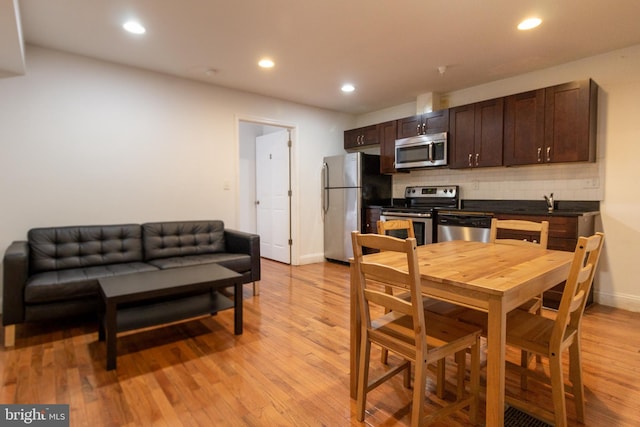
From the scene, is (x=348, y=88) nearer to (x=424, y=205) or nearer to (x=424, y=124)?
(x=424, y=124)

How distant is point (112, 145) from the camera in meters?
3.56

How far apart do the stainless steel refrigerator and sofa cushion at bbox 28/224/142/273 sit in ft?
8.99

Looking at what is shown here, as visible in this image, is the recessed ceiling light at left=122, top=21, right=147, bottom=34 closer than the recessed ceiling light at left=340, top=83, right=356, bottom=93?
Yes

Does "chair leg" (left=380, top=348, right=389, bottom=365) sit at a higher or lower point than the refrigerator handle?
lower

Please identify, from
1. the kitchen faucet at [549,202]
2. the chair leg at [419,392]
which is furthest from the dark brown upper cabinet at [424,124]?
the chair leg at [419,392]

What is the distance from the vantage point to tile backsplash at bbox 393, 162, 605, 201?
11.2 ft

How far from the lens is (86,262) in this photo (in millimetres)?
3146

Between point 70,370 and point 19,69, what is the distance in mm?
2619

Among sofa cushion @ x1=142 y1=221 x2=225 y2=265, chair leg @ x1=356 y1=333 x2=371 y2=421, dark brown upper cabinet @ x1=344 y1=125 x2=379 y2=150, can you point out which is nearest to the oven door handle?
dark brown upper cabinet @ x1=344 y1=125 x2=379 y2=150

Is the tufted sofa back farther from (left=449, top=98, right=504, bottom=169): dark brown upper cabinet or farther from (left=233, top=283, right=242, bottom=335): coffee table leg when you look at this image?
(left=449, top=98, right=504, bottom=169): dark brown upper cabinet

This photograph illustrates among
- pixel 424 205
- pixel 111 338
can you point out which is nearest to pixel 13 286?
pixel 111 338

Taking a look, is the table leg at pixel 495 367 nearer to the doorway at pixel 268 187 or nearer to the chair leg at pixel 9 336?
the chair leg at pixel 9 336

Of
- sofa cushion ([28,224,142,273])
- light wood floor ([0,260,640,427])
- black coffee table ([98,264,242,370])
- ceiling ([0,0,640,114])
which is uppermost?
ceiling ([0,0,640,114])

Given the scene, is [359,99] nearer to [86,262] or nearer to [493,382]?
[86,262]
